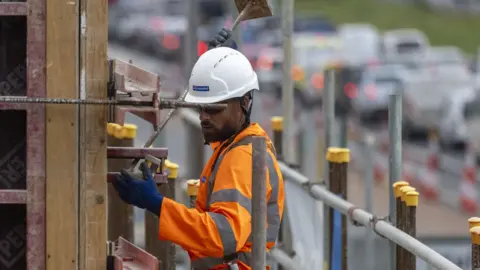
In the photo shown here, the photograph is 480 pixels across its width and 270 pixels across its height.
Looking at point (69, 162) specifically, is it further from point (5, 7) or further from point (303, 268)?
point (303, 268)

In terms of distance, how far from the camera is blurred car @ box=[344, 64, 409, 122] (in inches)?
1361

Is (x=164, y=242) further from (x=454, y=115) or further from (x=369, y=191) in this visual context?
(x=454, y=115)

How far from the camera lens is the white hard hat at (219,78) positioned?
19.7 ft

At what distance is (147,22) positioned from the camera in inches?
2146

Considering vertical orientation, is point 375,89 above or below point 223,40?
below

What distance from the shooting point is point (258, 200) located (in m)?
5.23

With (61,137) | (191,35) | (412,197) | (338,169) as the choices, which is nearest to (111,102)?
(61,137)

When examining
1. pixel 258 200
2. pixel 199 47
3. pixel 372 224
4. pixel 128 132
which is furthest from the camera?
pixel 199 47

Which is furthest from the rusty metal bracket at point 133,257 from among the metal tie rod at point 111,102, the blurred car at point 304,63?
the blurred car at point 304,63

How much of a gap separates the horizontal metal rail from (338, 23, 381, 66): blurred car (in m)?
33.5

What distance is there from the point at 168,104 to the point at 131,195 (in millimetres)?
402

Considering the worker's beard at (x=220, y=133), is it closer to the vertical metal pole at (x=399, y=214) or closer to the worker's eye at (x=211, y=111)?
the worker's eye at (x=211, y=111)

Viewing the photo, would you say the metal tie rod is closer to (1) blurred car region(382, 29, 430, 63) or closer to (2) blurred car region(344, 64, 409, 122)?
(2) blurred car region(344, 64, 409, 122)

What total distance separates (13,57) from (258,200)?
1.27 meters
